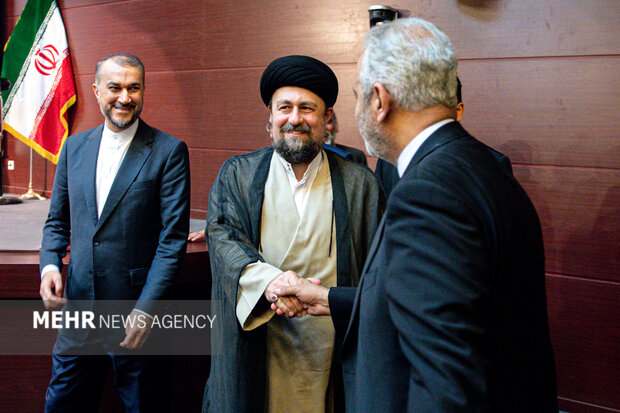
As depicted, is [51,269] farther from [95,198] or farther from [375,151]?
[375,151]

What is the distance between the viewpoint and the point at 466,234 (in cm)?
85

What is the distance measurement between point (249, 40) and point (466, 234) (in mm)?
3531

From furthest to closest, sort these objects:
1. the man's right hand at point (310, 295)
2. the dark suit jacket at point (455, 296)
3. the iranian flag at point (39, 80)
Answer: the iranian flag at point (39, 80) < the man's right hand at point (310, 295) < the dark suit jacket at point (455, 296)

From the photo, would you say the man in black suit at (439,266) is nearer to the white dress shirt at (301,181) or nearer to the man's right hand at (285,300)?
the man's right hand at (285,300)

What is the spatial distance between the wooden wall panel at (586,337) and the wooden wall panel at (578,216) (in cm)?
9

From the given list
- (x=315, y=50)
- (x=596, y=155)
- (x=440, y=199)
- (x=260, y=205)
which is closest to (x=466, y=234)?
(x=440, y=199)

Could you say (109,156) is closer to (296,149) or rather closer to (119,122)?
(119,122)

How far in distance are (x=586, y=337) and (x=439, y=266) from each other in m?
2.48

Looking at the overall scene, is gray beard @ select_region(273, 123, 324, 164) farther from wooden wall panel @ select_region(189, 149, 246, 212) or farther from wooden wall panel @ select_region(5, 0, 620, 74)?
wooden wall panel @ select_region(189, 149, 246, 212)

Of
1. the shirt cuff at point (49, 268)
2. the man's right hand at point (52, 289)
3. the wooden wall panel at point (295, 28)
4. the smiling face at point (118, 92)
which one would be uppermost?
the wooden wall panel at point (295, 28)

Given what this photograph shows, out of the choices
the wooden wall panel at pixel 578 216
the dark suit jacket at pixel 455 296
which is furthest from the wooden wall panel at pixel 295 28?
the dark suit jacket at pixel 455 296

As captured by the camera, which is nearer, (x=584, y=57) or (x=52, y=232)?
(x=52, y=232)

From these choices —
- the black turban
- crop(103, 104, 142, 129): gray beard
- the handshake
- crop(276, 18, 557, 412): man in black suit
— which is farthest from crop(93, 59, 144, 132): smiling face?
crop(276, 18, 557, 412): man in black suit

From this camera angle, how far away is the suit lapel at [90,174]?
2.01 metres
